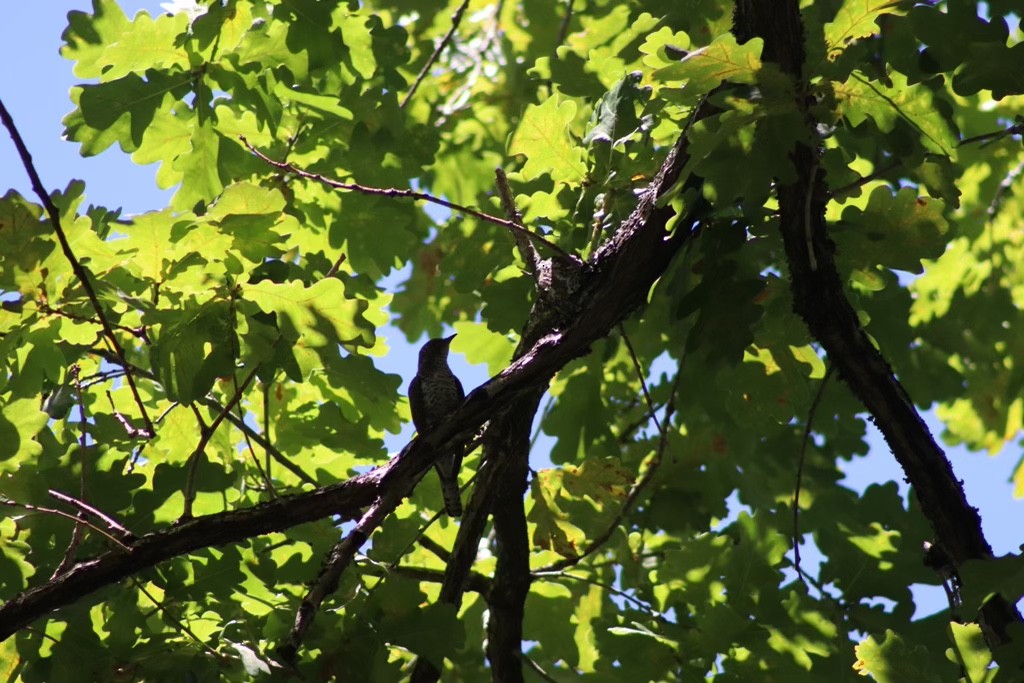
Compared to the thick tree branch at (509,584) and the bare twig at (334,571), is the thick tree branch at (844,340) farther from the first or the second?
the bare twig at (334,571)

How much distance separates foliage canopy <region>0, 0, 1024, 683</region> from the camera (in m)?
2.24

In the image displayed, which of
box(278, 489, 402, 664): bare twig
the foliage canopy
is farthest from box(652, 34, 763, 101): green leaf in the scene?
box(278, 489, 402, 664): bare twig

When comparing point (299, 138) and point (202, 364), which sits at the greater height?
point (299, 138)

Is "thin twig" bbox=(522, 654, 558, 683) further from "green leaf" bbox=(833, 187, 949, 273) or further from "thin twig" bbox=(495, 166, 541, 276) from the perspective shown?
"green leaf" bbox=(833, 187, 949, 273)

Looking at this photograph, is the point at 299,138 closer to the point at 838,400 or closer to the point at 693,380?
the point at 693,380

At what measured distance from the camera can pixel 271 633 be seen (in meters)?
2.82

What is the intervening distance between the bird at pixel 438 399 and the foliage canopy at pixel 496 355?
0.14m

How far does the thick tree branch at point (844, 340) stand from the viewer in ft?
7.34

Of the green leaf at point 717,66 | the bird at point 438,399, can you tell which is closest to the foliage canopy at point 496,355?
the green leaf at point 717,66

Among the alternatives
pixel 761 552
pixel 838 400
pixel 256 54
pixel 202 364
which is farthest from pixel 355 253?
pixel 838 400

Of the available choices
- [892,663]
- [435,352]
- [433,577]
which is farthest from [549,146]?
[892,663]

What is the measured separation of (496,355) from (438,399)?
2.59 feet

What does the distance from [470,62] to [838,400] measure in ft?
9.54

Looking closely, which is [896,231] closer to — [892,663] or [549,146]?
[549,146]
